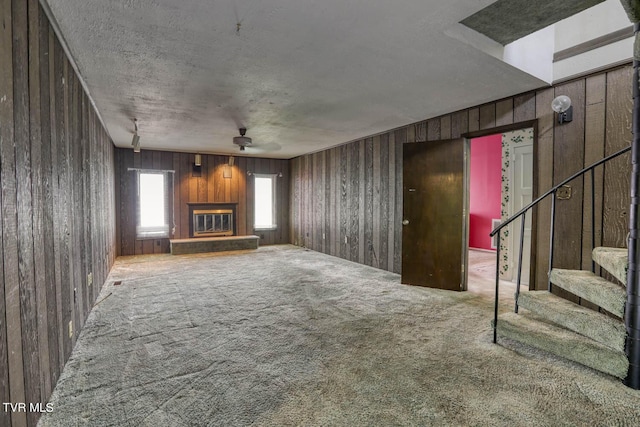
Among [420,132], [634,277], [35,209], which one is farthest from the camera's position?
[420,132]

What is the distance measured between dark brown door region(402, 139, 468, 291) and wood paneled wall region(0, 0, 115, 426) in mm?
3726

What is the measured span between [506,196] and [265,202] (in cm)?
569

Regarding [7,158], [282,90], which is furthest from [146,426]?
[282,90]

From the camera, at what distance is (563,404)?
5.55 ft

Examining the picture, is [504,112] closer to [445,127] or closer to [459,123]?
[459,123]

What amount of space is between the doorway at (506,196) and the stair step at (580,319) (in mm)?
1862

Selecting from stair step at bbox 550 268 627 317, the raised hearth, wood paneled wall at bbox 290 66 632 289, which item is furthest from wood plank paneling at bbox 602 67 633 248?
the raised hearth

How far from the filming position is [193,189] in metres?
7.05

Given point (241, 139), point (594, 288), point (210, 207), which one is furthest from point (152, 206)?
point (594, 288)

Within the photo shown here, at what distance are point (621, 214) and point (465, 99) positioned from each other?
1.84m

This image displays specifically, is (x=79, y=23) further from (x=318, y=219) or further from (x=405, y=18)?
(x=318, y=219)

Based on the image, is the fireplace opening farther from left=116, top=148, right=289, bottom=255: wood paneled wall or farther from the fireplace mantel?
left=116, top=148, right=289, bottom=255: wood paneled wall

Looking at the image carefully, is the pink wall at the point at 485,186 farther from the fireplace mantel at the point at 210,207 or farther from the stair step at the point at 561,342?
the fireplace mantel at the point at 210,207

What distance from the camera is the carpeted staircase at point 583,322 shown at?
1961 millimetres
